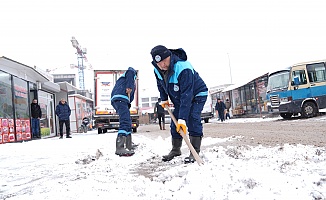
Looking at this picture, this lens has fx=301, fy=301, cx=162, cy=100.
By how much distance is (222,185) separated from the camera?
2354mm

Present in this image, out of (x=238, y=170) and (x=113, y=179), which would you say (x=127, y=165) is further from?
(x=238, y=170)

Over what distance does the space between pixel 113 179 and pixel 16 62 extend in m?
9.26

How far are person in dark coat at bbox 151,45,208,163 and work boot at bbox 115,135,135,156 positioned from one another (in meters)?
0.96

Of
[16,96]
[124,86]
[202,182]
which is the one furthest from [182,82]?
[16,96]

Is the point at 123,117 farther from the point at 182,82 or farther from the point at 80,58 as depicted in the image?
the point at 80,58

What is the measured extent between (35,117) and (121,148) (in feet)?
29.9

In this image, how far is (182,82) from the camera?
379 cm

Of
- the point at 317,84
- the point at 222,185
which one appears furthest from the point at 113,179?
the point at 317,84

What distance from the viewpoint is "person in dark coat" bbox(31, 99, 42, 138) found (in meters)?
12.8

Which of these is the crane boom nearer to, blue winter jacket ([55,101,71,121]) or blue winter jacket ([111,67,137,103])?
blue winter jacket ([55,101,71,121])

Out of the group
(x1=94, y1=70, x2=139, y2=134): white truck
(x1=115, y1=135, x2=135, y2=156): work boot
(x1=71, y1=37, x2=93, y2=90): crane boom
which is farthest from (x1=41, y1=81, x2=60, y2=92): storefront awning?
(x1=71, y1=37, x2=93, y2=90): crane boom

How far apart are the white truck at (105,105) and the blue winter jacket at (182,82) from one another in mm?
10768

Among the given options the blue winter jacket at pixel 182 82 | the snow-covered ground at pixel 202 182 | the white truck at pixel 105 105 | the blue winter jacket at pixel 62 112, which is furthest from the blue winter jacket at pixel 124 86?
the white truck at pixel 105 105

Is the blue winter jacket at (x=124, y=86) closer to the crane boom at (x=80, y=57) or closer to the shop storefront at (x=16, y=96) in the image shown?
the shop storefront at (x=16, y=96)
